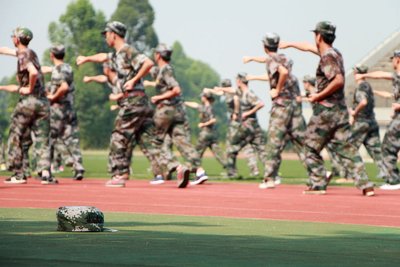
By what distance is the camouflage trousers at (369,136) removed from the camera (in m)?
24.3

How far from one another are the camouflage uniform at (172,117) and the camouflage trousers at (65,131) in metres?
2.57

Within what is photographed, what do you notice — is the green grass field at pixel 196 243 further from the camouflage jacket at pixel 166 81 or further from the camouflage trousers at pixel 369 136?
the camouflage trousers at pixel 369 136

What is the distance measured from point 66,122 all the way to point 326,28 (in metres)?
8.15

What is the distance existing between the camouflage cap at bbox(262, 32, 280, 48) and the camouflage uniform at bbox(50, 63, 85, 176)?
498 centimetres

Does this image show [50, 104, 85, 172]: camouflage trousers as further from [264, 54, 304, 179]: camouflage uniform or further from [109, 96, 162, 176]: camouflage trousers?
[264, 54, 304, 179]: camouflage uniform

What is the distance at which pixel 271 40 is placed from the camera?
2138 cm

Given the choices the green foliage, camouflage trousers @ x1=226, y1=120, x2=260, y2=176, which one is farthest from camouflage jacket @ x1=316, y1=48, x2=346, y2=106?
the green foliage

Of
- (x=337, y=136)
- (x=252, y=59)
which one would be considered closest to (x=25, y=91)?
(x=252, y=59)

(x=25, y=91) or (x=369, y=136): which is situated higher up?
(x=25, y=91)

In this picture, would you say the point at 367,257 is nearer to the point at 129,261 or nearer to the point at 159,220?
the point at 129,261

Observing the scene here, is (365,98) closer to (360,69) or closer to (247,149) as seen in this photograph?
(360,69)

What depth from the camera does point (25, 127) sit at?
2116 centimetres

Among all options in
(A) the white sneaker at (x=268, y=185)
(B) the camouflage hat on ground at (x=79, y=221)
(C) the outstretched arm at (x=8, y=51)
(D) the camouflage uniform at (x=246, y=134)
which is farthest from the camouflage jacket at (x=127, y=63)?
(B) the camouflage hat on ground at (x=79, y=221)

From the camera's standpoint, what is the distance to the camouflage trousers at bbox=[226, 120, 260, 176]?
28844mm
